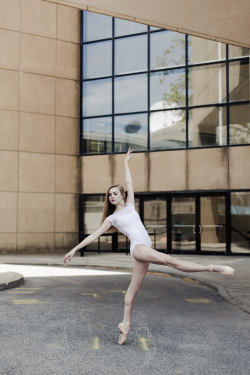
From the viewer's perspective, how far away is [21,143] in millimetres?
21656

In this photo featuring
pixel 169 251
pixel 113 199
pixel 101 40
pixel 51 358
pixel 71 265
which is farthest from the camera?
pixel 101 40

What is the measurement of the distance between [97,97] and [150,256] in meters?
17.9

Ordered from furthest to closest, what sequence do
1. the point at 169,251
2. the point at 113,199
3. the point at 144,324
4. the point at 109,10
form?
the point at 169,251 < the point at 109,10 < the point at 144,324 < the point at 113,199

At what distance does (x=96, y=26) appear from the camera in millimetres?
22922

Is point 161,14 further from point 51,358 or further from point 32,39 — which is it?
point 32,39

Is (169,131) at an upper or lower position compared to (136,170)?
upper

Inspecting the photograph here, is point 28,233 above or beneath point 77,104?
beneath

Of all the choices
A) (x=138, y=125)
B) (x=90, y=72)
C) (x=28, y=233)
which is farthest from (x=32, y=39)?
(x=28, y=233)

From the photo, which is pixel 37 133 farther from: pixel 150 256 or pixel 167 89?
pixel 150 256

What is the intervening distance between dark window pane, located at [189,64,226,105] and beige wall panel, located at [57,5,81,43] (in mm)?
5817

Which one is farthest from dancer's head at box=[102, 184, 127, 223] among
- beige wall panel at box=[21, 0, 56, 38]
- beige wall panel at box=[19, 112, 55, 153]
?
beige wall panel at box=[21, 0, 56, 38]

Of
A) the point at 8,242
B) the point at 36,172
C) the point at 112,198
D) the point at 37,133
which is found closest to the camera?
the point at 112,198

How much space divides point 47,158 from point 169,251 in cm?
671

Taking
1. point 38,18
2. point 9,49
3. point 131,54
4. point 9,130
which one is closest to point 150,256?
point 9,130
